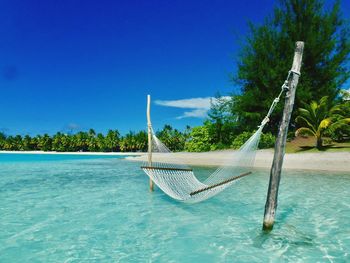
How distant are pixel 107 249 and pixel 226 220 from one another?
2.53m

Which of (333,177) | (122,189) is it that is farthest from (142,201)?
(333,177)

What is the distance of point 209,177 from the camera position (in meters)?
6.18

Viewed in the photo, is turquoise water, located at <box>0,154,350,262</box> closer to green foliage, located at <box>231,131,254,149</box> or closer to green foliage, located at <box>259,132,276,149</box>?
green foliage, located at <box>259,132,276,149</box>

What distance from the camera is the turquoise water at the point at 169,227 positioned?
4543 millimetres

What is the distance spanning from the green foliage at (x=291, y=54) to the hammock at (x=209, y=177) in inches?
578

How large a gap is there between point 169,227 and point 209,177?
1198mm

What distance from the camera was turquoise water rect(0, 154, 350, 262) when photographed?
4.54m

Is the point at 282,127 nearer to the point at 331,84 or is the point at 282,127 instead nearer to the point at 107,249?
the point at 107,249

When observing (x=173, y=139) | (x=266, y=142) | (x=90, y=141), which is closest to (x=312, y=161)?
(x=266, y=142)

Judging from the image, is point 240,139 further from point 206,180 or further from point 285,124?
point 285,124

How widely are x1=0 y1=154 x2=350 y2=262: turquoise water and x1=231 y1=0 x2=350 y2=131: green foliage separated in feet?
42.4

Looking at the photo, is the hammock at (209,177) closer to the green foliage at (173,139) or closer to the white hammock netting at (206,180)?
the white hammock netting at (206,180)

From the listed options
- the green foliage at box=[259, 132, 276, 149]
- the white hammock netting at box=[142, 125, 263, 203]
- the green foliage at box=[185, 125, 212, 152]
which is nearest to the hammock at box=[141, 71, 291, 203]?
the white hammock netting at box=[142, 125, 263, 203]

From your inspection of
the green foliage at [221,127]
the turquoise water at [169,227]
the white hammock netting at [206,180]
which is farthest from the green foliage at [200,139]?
the white hammock netting at [206,180]
